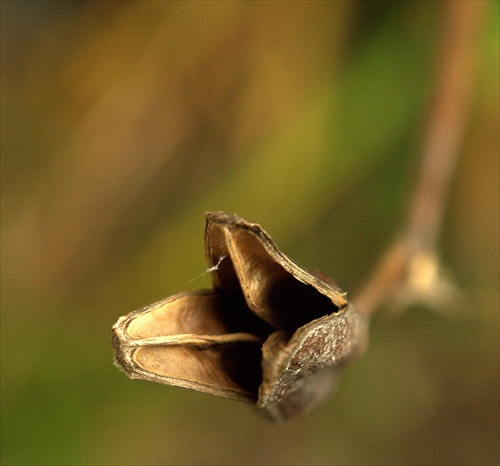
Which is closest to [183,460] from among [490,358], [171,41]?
[490,358]

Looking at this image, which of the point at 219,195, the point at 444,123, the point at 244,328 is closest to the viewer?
the point at 244,328

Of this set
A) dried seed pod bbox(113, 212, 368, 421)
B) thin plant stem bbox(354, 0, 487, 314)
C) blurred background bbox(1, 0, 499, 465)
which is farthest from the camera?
blurred background bbox(1, 0, 499, 465)

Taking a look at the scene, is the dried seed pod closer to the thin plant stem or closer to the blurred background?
the thin plant stem

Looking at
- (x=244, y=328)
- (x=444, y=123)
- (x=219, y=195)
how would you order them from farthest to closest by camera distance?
(x=219, y=195) → (x=444, y=123) → (x=244, y=328)

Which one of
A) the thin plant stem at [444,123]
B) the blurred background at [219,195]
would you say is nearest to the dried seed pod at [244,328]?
the thin plant stem at [444,123]

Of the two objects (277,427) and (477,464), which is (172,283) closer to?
(277,427)

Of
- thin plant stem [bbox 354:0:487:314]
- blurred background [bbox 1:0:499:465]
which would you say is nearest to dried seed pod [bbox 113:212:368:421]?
thin plant stem [bbox 354:0:487:314]

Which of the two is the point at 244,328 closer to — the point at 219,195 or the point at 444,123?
the point at 444,123

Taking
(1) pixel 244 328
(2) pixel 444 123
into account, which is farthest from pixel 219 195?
(1) pixel 244 328
